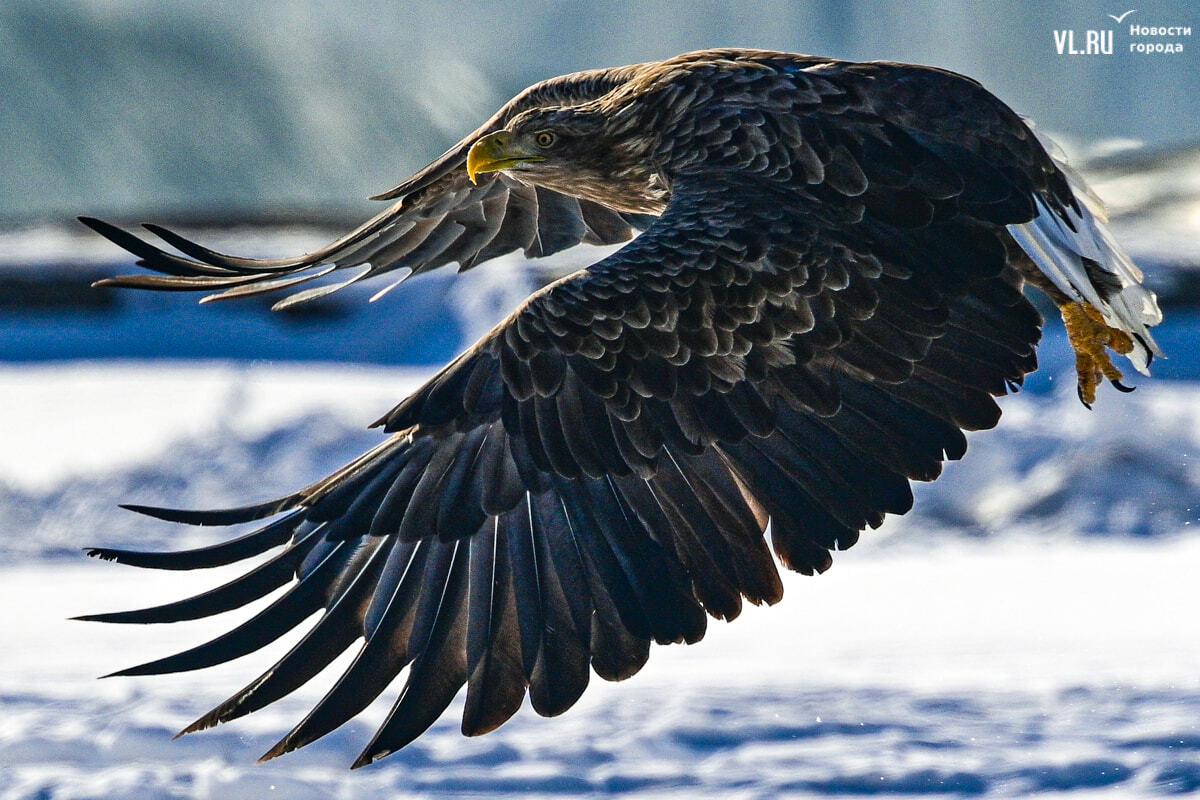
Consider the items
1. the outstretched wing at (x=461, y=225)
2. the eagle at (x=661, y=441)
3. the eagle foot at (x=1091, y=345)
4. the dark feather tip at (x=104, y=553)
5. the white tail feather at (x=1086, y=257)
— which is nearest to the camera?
the dark feather tip at (x=104, y=553)

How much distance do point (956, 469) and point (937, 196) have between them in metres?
8.08

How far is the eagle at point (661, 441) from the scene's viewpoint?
2.90 metres

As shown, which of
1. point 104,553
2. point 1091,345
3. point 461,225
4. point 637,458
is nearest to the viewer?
point 104,553

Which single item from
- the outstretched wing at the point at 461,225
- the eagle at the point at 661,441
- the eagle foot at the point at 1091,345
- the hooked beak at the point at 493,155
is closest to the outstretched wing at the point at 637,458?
the eagle at the point at 661,441

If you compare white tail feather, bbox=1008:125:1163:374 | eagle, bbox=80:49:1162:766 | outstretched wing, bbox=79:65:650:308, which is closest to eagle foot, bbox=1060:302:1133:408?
white tail feather, bbox=1008:125:1163:374

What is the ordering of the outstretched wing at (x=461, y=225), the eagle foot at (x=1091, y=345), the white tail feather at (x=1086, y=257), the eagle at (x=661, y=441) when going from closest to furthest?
1. the eagle at (x=661, y=441)
2. the white tail feather at (x=1086, y=257)
3. the eagle foot at (x=1091, y=345)
4. the outstretched wing at (x=461, y=225)

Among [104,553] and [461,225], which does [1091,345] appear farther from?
[104,553]

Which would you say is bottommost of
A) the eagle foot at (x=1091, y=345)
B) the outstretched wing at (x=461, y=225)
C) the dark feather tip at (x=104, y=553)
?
the dark feather tip at (x=104, y=553)

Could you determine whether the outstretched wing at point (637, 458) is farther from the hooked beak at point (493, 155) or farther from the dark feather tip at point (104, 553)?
the hooked beak at point (493, 155)

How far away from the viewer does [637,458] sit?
305cm

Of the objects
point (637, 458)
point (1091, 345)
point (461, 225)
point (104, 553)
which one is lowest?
point (104, 553)

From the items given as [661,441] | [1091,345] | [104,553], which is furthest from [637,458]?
[1091,345]

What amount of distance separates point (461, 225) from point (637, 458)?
1542 mm

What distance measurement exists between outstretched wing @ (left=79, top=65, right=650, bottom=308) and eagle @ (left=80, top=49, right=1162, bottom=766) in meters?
0.73
